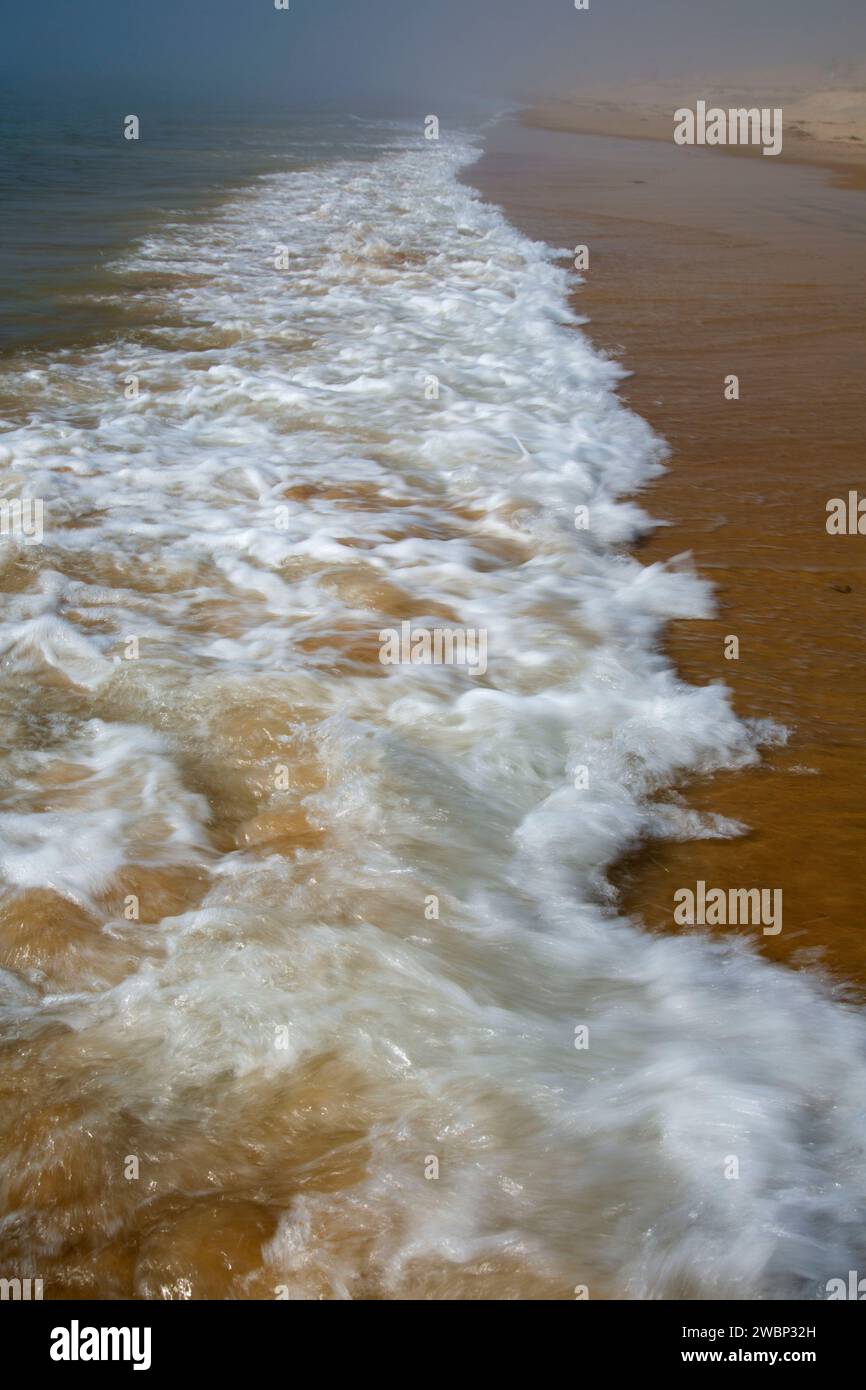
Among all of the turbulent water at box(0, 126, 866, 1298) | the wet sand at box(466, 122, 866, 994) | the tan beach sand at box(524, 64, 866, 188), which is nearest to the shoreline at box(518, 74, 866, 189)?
the tan beach sand at box(524, 64, 866, 188)

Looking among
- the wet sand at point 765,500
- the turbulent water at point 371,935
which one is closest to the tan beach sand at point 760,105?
the wet sand at point 765,500

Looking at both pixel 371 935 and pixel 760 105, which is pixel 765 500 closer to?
pixel 371 935

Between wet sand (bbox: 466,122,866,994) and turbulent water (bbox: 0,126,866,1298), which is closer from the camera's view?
turbulent water (bbox: 0,126,866,1298)

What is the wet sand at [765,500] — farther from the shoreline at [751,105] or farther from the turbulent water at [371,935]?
the shoreline at [751,105]

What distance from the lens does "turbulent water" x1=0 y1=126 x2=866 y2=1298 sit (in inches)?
81.3

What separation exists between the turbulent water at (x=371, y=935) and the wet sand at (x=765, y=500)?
6.4 inches

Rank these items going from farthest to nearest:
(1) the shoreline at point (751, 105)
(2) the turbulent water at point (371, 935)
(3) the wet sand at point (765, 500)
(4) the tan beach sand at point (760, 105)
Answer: (4) the tan beach sand at point (760, 105)
(1) the shoreline at point (751, 105)
(3) the wet sand at point (765, 500)
(2) the turbulent water at point (371, 935)

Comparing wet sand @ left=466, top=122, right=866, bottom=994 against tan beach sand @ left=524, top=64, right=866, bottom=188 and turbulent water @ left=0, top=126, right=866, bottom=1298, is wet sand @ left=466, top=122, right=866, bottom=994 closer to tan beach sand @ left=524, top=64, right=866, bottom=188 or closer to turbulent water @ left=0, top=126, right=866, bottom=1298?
turbulent water @ left=0, top=126, right=866, bottom=1298

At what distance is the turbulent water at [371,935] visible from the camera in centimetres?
206

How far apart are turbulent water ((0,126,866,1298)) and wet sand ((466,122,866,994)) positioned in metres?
0.16

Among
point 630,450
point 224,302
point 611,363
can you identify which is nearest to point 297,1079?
point 630,450

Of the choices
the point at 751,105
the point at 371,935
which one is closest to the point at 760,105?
the point at 751,105

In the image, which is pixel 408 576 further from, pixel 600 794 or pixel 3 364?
pixel 3 364
